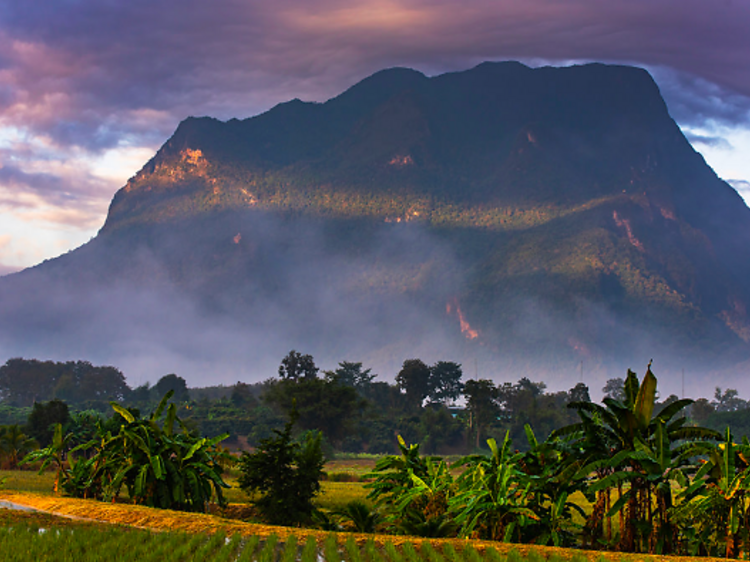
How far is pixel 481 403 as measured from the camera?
118 m

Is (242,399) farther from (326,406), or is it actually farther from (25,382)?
(25,382)

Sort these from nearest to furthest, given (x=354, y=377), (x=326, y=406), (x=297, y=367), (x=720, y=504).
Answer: (x=720, y=504)
(x=326, y=406)
(x=297, y=367)
(x=354, y=377)

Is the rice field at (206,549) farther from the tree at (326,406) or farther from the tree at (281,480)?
the tree at (326,406)

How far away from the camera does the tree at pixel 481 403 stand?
386 ft

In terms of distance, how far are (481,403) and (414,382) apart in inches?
1441

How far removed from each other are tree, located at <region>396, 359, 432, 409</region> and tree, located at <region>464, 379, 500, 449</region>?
112 feet

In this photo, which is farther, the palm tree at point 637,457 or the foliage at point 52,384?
the foliage at point 52,384

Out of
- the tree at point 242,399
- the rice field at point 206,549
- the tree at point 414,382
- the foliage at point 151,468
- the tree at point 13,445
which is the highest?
the tree at point 414,382

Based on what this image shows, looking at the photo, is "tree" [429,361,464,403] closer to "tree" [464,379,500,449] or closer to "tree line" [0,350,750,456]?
"tree line" [0,350,750,456]

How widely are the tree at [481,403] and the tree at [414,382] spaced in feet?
112

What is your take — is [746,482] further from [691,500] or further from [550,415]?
[550,415]

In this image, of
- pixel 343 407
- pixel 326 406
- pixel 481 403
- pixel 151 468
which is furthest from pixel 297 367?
pixel 151 468

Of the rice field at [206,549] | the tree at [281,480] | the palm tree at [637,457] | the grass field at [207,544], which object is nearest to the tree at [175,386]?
the tree at [281,480]

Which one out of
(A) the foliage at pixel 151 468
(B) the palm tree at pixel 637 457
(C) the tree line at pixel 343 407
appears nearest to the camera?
(B) the palm tree at pixel 637 457
